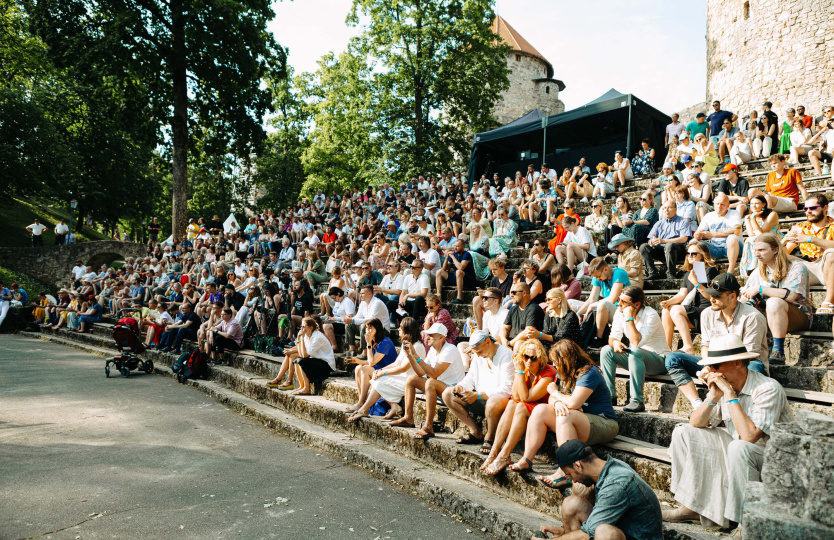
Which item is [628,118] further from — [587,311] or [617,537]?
[617,537]

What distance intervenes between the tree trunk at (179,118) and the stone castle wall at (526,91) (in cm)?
2541

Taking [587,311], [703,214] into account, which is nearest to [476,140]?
[703,214]

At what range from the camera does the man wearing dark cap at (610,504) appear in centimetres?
294

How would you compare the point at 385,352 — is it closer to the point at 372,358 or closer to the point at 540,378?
the point at 372,358

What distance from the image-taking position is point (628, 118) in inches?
611

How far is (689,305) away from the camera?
546 cm

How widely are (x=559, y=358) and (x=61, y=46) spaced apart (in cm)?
2294

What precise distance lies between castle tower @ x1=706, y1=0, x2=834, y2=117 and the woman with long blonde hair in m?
18.6

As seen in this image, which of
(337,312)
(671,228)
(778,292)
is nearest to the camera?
(778,292)

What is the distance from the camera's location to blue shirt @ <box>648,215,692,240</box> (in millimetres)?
7375

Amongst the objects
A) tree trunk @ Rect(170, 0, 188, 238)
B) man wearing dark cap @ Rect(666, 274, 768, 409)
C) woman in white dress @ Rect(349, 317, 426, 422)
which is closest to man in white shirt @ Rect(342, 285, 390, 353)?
woman in white dress @ Rect(349, 317, 426, 422)

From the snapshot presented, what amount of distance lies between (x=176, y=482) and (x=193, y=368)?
5644mm

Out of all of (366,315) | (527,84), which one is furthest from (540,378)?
(527,84)

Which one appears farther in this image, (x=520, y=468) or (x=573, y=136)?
(x=573, y=136)
